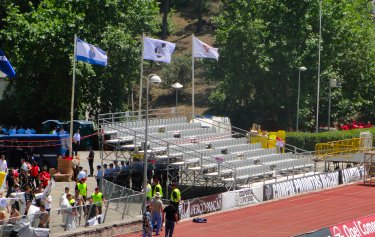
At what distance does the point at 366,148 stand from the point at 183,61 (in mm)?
28492

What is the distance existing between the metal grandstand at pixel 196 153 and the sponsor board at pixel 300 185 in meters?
1.27

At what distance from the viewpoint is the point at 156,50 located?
142ft

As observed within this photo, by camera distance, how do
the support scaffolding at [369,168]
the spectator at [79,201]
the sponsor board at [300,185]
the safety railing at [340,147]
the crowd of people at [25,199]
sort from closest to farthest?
1. the crowd of people at [25,199]
2. the spectator at [79,201]
3. the sponsor board at [300,185]
4. the support scaffolding at [369,168]
5. the safety railing at [340,147]

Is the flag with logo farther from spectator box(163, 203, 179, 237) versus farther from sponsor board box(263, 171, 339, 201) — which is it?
spectator box(163, 203, 179, 237)

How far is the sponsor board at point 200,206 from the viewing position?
3784cm

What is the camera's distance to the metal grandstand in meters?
44.2

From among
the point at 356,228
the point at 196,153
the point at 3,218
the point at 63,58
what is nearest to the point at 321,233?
the point at 356,228

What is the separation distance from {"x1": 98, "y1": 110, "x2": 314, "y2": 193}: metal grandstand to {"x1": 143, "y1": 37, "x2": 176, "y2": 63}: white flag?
354 centimetres

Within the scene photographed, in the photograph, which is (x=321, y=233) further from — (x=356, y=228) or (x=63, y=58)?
(x=63, y=58)

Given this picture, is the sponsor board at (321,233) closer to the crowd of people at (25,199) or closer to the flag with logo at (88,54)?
the crowd of people at (25,199)

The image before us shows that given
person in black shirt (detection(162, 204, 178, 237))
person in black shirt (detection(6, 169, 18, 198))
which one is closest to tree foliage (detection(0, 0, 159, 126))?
person in black shirt (detection(6, 169, 18, 198))

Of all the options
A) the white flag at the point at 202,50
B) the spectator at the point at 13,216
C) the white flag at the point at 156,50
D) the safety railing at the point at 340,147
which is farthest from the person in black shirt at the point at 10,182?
the safety railing at the point at 340,147

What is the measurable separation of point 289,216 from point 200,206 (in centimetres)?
420

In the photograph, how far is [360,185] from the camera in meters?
51.7
